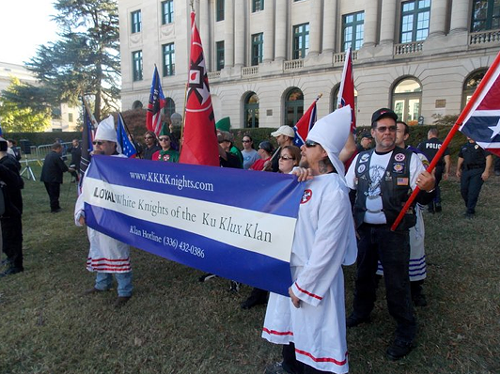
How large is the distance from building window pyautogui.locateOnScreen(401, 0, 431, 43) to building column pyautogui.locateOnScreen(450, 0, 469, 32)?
5.98 ft

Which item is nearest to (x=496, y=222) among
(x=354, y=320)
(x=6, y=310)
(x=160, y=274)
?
(x=354, y=320)

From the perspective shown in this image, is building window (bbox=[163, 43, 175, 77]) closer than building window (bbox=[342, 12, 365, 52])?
No

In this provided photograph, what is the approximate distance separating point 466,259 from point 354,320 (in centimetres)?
303

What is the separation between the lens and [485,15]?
2127cm

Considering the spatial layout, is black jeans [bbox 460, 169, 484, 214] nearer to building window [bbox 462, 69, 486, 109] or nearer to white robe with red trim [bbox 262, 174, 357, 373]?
white robe with red trim [bbox 262, 174, 357, 373]

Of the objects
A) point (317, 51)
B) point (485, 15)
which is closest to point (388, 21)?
point (317, 51)

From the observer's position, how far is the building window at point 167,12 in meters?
34.5

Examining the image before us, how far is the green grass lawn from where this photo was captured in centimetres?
303

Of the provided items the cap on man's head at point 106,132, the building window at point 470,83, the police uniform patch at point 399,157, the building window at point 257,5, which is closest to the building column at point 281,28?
the building window at point 257,5

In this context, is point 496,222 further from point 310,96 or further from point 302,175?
point 310,96

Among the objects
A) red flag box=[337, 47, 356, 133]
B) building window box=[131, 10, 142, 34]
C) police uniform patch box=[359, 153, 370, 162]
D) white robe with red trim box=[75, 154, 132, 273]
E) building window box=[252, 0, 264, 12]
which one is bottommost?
white robe with red trim box=[75, 154, 132, 273]

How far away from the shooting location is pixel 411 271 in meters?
3.92

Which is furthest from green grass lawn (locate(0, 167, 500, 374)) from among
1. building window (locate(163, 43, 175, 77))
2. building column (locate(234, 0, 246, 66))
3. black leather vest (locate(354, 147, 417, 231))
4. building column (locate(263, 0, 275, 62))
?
building window (locate(163, 43, 175, 77))

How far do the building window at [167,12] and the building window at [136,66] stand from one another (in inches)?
197
